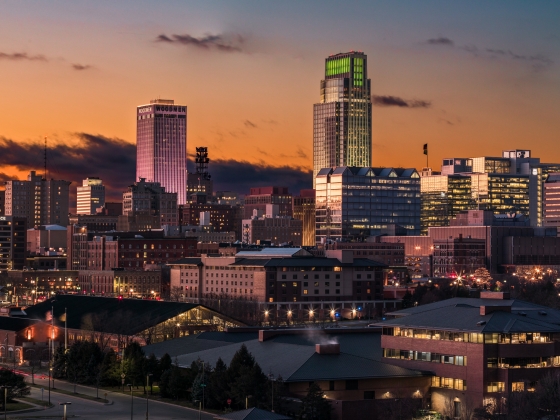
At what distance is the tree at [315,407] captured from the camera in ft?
344

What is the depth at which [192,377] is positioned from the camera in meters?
120

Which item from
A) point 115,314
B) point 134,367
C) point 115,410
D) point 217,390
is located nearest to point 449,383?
point 217,390

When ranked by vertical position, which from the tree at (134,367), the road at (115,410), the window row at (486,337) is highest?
the window row at (486,337)

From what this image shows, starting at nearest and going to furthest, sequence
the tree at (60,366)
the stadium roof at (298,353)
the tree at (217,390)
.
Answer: the tree at (217,390)
the stadium roof at (298,353)
the tree at (60,366)

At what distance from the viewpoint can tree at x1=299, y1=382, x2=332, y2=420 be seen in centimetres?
10500

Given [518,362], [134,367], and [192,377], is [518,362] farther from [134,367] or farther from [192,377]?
[134,367]

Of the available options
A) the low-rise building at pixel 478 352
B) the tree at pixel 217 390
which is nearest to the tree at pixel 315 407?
the tree at pixel 217 390

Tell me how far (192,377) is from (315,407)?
59.9 ft

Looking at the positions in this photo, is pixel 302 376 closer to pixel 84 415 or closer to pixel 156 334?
pixel 84 415

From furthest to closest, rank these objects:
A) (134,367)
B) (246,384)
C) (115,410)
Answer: (134,367) < (115,410) < (246,384)

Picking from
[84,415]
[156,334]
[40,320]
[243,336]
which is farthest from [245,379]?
[40,320]

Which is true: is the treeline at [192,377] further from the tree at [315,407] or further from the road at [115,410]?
the road at [115,410]

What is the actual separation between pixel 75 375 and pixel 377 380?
126 ft

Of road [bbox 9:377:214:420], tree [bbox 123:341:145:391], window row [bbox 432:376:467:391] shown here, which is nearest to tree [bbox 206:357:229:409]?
road [bbox 9:377:214:420]
